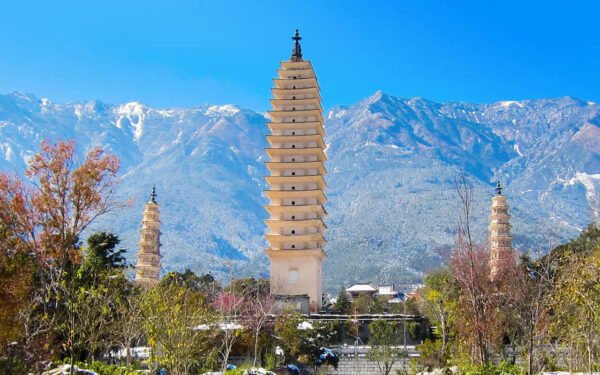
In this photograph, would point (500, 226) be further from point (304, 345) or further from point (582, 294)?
point (582, 294)

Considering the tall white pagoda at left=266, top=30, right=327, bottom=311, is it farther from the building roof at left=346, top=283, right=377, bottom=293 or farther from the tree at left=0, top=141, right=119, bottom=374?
the building roof at left=346, top=283, right=377, bottom=293

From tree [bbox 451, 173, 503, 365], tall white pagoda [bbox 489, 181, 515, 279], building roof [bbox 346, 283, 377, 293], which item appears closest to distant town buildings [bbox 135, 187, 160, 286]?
tall white pagoda [bbox 489, 181, 515, 279]

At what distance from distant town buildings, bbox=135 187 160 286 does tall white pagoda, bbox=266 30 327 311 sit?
15.1 metres

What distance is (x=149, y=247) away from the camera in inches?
2576

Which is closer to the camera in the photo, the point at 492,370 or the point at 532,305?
the point at 532,305

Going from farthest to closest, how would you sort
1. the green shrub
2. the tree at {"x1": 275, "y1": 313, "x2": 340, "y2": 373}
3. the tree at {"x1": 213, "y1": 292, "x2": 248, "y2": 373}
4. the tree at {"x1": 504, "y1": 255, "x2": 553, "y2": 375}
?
the tree at {"x1": 275, "y1": 313, "x2": 340, "y2": 373}, the tree at {"x1": 213, "y1": 292, "x2": 248, "y2": 373}, the green shrub, the tree at {"x1": 504, "y1": 255, "x2": 553, "y2": 375}

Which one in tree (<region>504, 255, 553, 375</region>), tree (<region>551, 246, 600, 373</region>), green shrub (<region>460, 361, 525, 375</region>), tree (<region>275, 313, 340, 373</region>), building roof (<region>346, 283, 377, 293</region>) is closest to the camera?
tree (<region>551, 246, 600, 373</region>)

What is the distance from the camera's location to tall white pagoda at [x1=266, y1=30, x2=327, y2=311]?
53.3m

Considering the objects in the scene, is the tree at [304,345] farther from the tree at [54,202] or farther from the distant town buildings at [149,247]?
the distant town buildings at [149,247]

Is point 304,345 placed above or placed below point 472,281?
below

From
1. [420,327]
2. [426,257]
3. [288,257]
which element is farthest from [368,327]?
[426,257]

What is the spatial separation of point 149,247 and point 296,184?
17327 millimetres

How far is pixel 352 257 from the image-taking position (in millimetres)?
175250

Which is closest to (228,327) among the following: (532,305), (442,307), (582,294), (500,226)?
(442,307)
